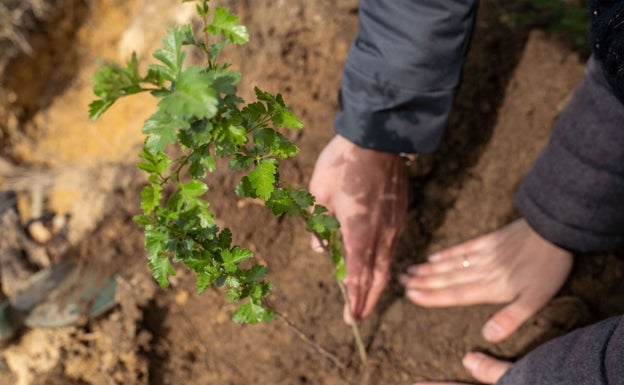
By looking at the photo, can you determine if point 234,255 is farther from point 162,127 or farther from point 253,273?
point 162,127

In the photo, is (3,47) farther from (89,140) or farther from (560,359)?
(560,359)

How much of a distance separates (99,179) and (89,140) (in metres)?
1.16

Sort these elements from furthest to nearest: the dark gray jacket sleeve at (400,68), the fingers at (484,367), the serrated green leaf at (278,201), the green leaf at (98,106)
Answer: the fingers at (484,367) < the dark gray jacket sleeve at (400,68) < the serrated green leaf at (278,201) < the green leaf at (98,106)

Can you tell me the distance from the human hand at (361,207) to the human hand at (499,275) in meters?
0.29

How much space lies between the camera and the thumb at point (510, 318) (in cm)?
198

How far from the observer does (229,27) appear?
2.91 feet

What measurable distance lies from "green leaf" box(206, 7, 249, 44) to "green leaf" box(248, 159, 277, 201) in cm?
22

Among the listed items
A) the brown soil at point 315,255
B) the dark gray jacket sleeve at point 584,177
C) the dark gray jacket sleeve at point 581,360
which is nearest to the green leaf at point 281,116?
the dark gray jacket sleeve at point 581,360

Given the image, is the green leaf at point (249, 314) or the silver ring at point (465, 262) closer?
the green leaf at point (249, 314)

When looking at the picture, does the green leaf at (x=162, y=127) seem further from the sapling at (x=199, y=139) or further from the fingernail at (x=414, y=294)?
the fingernail at (x=414, y=294)

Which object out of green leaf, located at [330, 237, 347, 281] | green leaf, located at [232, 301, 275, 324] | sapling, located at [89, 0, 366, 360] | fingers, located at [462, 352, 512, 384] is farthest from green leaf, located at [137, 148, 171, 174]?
fingers, located at [462, 352, 512, 384]

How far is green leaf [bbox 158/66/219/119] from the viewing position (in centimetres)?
77

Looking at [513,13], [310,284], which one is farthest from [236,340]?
[513,13]

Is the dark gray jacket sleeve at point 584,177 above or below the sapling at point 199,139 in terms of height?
below
